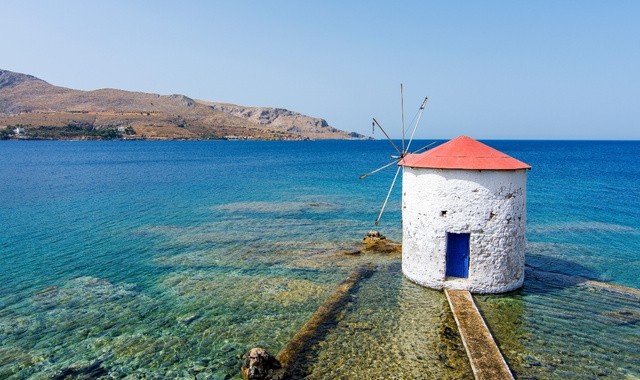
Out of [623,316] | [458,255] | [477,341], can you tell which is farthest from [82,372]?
[623,316]

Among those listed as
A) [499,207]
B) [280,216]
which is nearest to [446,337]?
[499,207]

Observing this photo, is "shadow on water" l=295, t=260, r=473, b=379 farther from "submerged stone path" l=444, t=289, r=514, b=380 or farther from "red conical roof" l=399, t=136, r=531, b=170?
"red conical roof" l=399, t=136, r=531, b=170

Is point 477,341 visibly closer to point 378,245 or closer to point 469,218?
point 469,218

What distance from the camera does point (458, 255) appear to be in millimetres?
15445

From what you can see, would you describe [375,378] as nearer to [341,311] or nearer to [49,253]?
[341,311]

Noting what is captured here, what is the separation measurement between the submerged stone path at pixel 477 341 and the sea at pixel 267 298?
35 centimetres

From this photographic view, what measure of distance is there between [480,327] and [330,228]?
15.9 m

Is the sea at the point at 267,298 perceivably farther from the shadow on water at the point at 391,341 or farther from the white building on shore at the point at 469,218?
the white building on shore at the point at 469,218

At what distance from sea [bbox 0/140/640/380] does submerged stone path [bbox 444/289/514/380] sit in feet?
1.15

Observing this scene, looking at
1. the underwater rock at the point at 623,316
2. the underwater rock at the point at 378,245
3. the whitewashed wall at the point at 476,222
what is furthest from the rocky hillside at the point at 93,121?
the underwater rock at the point at 623,316

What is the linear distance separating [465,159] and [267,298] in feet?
28.5

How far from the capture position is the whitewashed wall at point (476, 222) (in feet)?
48.7

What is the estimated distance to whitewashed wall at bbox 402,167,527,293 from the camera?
1484 centimetres

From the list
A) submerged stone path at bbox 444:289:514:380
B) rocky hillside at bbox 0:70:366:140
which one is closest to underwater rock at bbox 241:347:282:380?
submerged stone path at bbox 444:289:514:380
